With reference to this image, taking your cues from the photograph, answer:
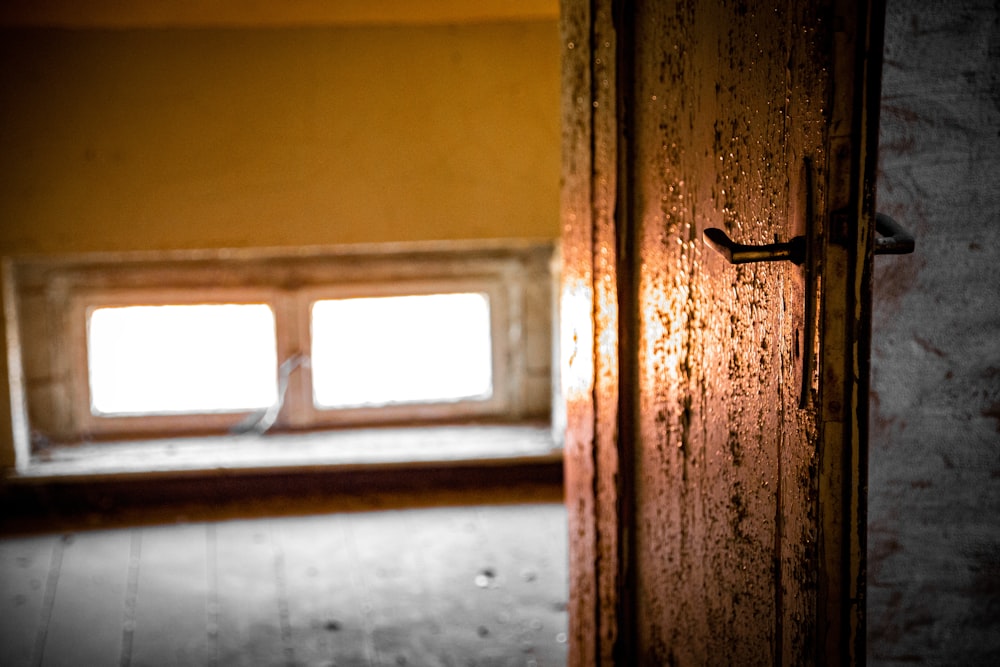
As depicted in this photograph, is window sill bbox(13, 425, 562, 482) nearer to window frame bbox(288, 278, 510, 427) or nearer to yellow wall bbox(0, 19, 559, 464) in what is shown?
window frame bbox(288, 278, 510, 427)

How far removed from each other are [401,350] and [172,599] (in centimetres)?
116

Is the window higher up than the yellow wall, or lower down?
lower down

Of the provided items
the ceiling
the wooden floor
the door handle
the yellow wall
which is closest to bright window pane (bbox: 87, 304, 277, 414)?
the yellow wall

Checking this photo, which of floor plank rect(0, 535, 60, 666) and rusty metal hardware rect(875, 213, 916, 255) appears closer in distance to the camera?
rusty metal hardware rect(875, 213, 916, 255)

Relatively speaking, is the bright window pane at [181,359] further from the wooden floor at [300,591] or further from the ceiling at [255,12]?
the ceiling at [255,12]

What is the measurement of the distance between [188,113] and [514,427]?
1498mm

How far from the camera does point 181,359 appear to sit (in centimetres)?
285

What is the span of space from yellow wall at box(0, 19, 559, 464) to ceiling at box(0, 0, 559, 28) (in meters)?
0.03

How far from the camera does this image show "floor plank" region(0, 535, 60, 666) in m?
1.84

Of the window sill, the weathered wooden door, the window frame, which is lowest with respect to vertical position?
the window sill

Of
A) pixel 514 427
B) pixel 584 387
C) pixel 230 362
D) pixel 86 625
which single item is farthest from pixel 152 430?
pixel 584 387

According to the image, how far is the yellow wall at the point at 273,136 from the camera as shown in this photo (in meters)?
2.39

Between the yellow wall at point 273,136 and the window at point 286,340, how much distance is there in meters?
0.25

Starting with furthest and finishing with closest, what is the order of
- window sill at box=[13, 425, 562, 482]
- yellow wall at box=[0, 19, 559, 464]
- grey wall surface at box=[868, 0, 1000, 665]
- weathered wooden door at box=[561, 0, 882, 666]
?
window sill at box=[13, 425, 562, 482] → yellow wall at box=[0, 19, 559, 464] → grey wall surface at box=[868, 0, 1000, 665] → weathered wooden door at box=[561, 0, 882, 666]
